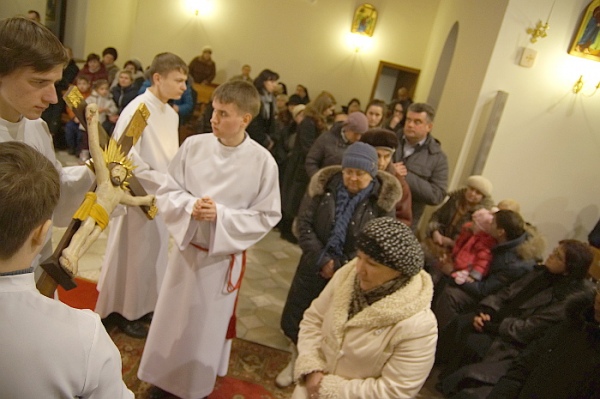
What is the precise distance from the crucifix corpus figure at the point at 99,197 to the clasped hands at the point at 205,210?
0.46 m

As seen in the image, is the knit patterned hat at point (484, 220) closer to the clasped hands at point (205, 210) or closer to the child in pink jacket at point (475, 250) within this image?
the child in pink jacket at point (475, 250)

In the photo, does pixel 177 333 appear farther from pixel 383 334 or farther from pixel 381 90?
pixel 381 90

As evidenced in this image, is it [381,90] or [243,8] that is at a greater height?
[243,8]

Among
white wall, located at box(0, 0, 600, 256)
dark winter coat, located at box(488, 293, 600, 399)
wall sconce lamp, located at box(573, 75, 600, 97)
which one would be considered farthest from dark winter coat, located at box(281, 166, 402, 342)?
wall sconce lamp, located at box(573, 75, 600, 97)

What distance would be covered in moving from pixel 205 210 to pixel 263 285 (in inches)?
92.1

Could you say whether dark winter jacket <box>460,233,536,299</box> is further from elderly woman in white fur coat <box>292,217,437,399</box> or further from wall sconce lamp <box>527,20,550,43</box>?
wall sconce lamp <box>527,20,550,43</box>

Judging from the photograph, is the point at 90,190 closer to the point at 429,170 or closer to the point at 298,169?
the point at 429,170

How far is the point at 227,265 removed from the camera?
8.57 ft

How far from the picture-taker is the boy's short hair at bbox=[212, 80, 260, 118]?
2.38 meters

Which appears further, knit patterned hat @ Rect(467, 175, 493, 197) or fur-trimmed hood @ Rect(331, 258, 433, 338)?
knit patterned hat @ Rect(467, 175, 493, 197)

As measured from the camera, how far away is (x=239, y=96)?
239 cm

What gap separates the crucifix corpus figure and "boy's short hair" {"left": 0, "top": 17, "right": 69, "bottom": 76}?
30cm

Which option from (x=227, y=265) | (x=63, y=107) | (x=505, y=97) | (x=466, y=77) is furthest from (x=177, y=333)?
(x=63, y=107)

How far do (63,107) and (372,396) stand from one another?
7430 millimetres
